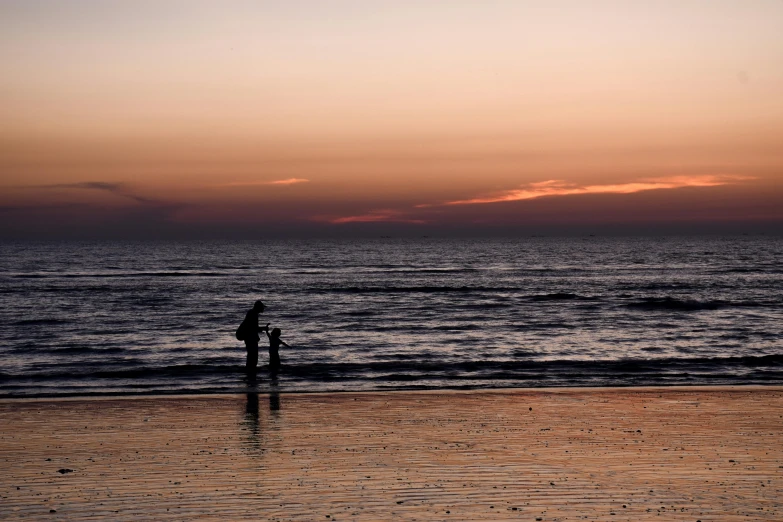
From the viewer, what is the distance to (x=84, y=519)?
7.41m

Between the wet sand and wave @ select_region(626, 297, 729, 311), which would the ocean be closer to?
wave @ select_region(626, 297, 729, 311)

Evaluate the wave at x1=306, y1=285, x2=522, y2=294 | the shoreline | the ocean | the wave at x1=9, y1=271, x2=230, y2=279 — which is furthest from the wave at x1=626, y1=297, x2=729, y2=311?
the wave at x1=9, y1=271, x2=230, y2=279

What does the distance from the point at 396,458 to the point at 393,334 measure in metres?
19.6

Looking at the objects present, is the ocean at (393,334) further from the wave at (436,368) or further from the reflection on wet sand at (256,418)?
the reflection on wet sand at (256,418)

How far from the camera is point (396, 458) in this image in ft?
32.0

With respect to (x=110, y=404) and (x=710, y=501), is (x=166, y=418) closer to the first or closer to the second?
(x=110, y=404)

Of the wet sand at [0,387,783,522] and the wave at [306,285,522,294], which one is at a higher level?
the wet sand at [0,387,783,522]

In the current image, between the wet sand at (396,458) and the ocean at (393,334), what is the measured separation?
10.1 ft

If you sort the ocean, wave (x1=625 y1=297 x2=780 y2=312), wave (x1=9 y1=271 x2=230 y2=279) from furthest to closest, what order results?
1. wave (x1=9 y1=271 x2=230 y2=279)
2. wave (x1=625 y1=297 x2=780 y2=312)
3. the ocean

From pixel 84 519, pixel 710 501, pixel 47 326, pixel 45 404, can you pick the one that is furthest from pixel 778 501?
pixel 47 326

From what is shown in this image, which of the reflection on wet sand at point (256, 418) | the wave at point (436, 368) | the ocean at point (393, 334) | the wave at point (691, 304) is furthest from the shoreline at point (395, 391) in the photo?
the wave at point (691, 304)

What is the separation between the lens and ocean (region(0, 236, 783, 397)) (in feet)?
60.4

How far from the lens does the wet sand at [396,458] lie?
7742 mm

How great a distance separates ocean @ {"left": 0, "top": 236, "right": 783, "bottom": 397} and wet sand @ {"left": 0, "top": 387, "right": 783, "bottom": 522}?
3072 millimetres
